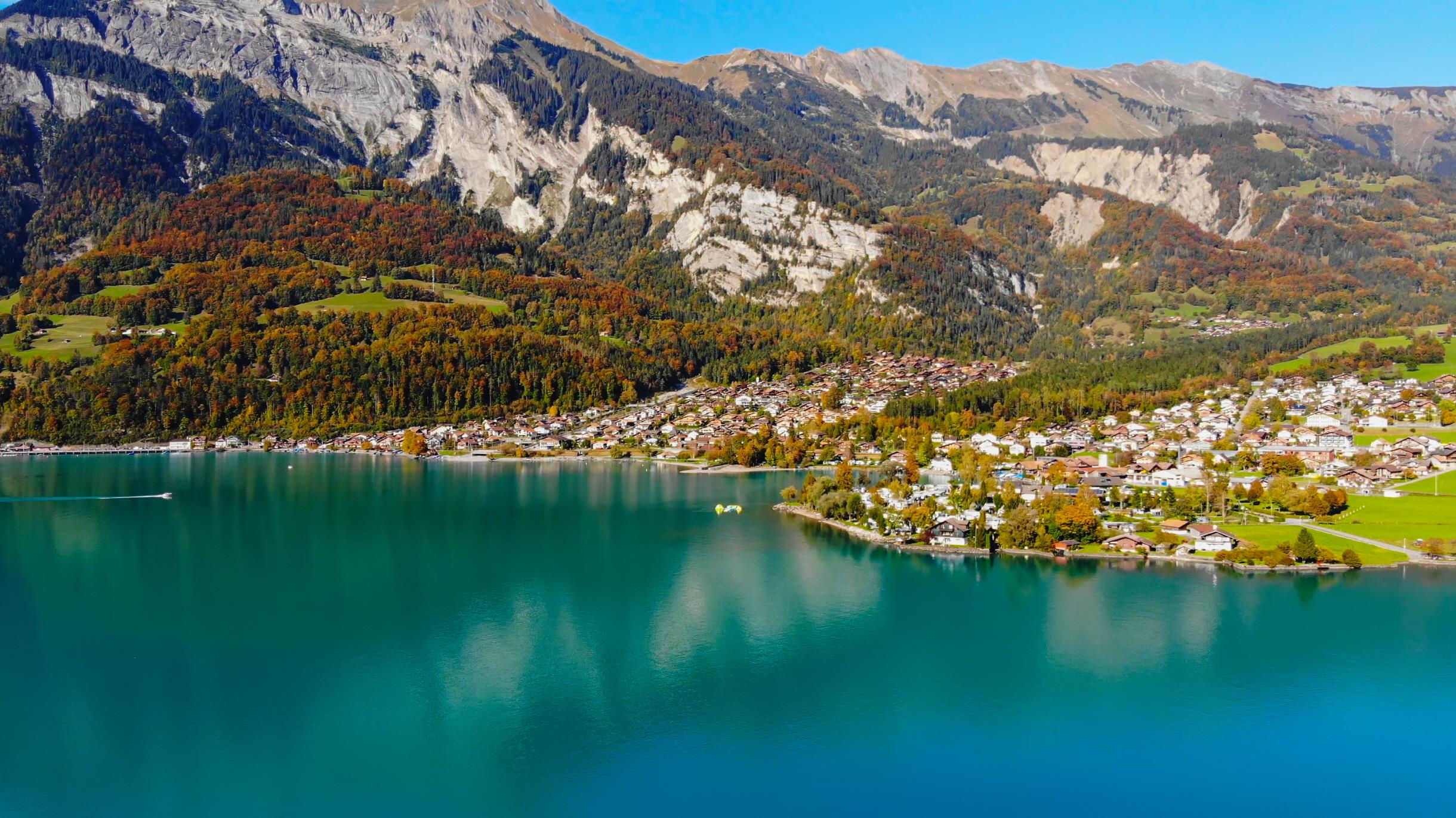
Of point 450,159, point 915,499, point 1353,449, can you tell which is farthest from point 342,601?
point 450,159

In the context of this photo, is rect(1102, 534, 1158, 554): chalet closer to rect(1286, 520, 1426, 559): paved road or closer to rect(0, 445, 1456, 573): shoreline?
rect(0, 445, 1456, 573): shoreline

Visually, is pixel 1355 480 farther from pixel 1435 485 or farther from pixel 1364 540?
pixel 1364 540

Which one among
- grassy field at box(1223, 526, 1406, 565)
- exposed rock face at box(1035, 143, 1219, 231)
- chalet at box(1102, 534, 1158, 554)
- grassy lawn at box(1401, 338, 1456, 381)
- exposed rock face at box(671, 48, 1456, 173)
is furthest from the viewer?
exposed rock face at box(671, 48, 1456, 173)

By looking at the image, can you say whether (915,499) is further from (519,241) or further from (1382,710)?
(519,241)

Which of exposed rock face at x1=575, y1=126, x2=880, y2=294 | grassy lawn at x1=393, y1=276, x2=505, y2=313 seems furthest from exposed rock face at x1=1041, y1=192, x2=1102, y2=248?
grassy lawn at x1=393, y1=276, x2=505, y2=313

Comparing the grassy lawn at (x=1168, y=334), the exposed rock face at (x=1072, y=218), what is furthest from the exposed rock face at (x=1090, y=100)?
the grassy lawn at (x=1168, y=334)

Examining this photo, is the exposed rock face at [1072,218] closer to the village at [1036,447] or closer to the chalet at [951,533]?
the village at [1036,447]
